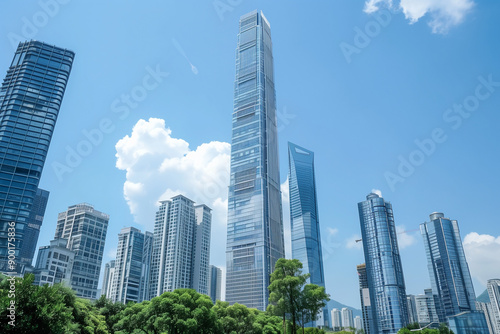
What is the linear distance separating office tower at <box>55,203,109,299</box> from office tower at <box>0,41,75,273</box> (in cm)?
1994

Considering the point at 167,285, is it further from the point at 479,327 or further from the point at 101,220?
the point at 479,327

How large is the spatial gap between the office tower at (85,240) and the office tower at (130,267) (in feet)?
59.3

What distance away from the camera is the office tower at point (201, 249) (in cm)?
17988

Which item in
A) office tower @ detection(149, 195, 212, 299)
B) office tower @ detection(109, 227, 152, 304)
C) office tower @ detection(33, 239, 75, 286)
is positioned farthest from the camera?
office tower @ detection(149, 195, 212, 299)

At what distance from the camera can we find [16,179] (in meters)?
123

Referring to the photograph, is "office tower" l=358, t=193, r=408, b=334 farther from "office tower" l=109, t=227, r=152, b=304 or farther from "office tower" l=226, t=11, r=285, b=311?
"office tower" l=109, t=227, r=152, b=304

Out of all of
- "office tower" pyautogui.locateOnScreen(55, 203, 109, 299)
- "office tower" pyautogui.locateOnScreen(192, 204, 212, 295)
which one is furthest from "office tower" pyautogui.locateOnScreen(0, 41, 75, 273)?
"office tower" pyautogui.locateOnScreen(192, 204, 212, 295)

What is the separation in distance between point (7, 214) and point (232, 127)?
105598 mm

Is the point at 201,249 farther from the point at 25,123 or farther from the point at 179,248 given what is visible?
the point at 25,123

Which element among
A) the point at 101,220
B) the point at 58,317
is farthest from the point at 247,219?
the point at 58,317

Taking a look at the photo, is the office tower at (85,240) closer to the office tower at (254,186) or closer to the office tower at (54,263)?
the office tower at (54,263)

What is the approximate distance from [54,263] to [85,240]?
1969cm

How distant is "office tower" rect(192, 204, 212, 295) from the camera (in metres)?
180

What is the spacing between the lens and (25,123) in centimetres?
13125
